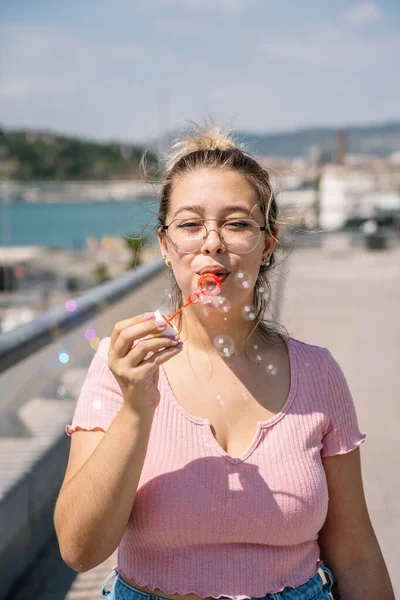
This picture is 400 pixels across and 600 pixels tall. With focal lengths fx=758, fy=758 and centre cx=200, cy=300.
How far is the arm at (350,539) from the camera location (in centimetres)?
179

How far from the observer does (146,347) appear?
1398mm

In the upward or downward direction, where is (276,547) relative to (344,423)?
downward

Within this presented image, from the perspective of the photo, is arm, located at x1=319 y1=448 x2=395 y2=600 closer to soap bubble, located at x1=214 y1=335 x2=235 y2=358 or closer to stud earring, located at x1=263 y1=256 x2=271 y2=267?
soap bubble, located at x1=214 y1=335 x2=235 y2=358

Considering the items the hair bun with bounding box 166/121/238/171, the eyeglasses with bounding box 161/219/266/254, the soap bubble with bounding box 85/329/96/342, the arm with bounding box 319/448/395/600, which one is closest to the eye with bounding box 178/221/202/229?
the eyeglasses with bounding box 161/219/266/254

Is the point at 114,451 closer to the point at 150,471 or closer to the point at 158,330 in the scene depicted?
the point at 150,471

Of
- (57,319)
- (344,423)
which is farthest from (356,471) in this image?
(57,319)

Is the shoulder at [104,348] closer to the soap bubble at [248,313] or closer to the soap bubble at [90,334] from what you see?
the soap bubble at [248,313]

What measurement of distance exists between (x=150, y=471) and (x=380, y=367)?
568 cm

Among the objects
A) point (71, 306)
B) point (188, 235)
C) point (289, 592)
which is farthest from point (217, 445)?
point (71, 306)

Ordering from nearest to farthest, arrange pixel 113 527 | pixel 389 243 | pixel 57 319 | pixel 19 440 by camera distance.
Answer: pixel 113 527 < pixel 19 440 < pixel 57 319 < pixel 389 243

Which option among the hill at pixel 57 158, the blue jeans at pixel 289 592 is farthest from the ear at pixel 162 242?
the hill at pixel 57 158

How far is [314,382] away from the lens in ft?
5.89

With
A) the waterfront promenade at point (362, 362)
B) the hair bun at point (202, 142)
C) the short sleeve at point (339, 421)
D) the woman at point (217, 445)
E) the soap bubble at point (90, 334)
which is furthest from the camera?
the soap bubble at point (90, 334)

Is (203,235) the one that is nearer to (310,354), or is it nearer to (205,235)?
(205,235)
